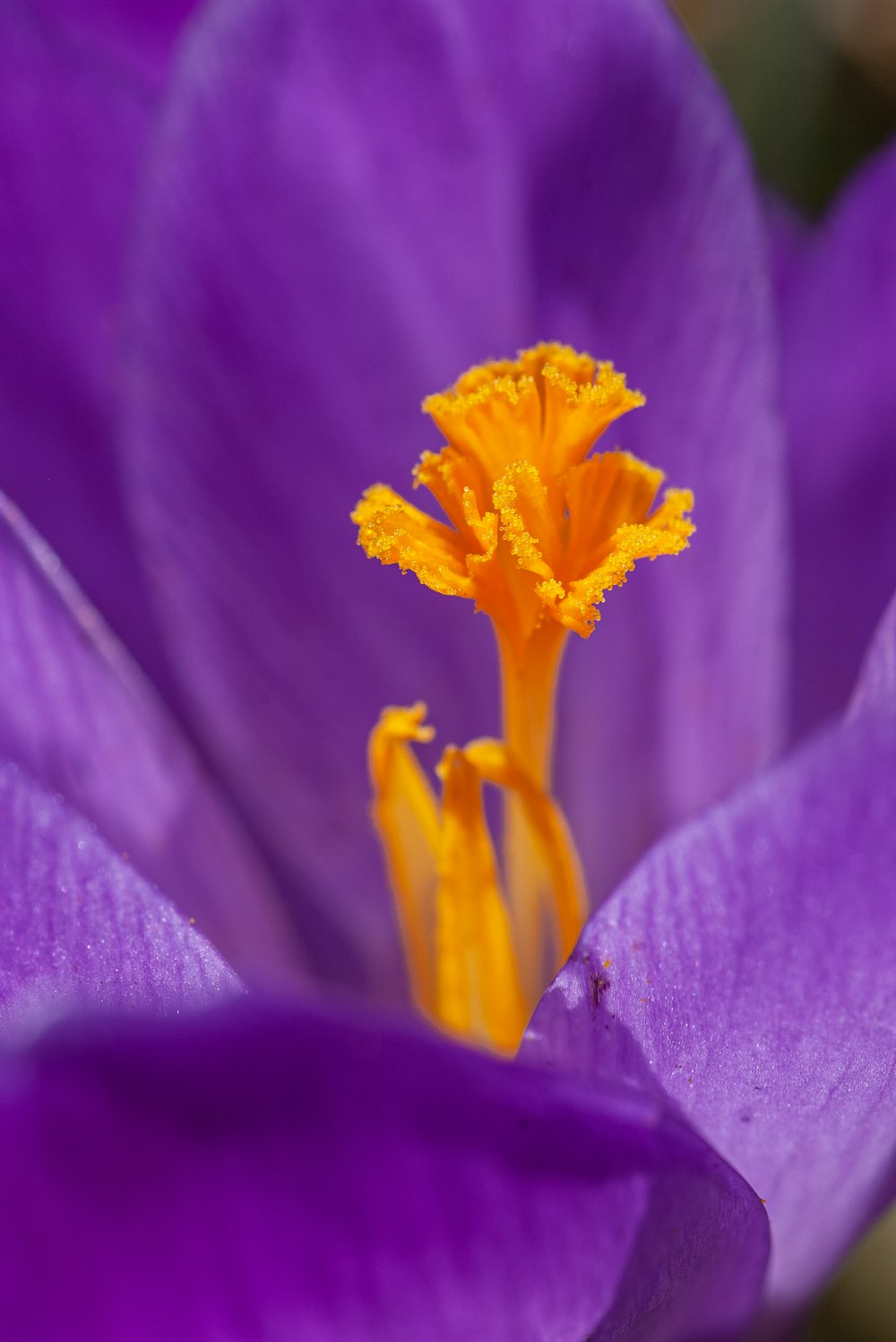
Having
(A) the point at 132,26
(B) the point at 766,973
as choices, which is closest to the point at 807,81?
(A) the point at 132,26

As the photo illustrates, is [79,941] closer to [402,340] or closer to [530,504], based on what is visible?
[530,504]

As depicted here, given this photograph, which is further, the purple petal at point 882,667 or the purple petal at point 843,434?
the purple petal at point 843,434

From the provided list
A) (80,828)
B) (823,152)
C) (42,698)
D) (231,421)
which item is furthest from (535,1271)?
(823,152)

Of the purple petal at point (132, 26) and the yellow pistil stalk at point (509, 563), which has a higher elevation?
the purple petal at point (132, 26)

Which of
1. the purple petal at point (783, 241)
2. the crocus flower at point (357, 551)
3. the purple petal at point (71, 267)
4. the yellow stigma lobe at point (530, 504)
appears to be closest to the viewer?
the crocus flower at point (357, 551)

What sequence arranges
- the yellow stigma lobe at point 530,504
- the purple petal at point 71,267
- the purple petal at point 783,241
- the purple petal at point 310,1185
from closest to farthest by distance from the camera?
the purple petal at point 310,1185 → the yellow stigma lobe at point 530,504 → the purple petal at point 71,267 → the purple petal at point 783,241

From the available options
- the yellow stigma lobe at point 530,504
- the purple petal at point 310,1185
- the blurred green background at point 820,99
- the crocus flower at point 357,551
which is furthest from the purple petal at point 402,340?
the purple petal at point 310,1185

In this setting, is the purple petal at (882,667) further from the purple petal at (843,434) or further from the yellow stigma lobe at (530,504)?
the purple petal at (843,434)
